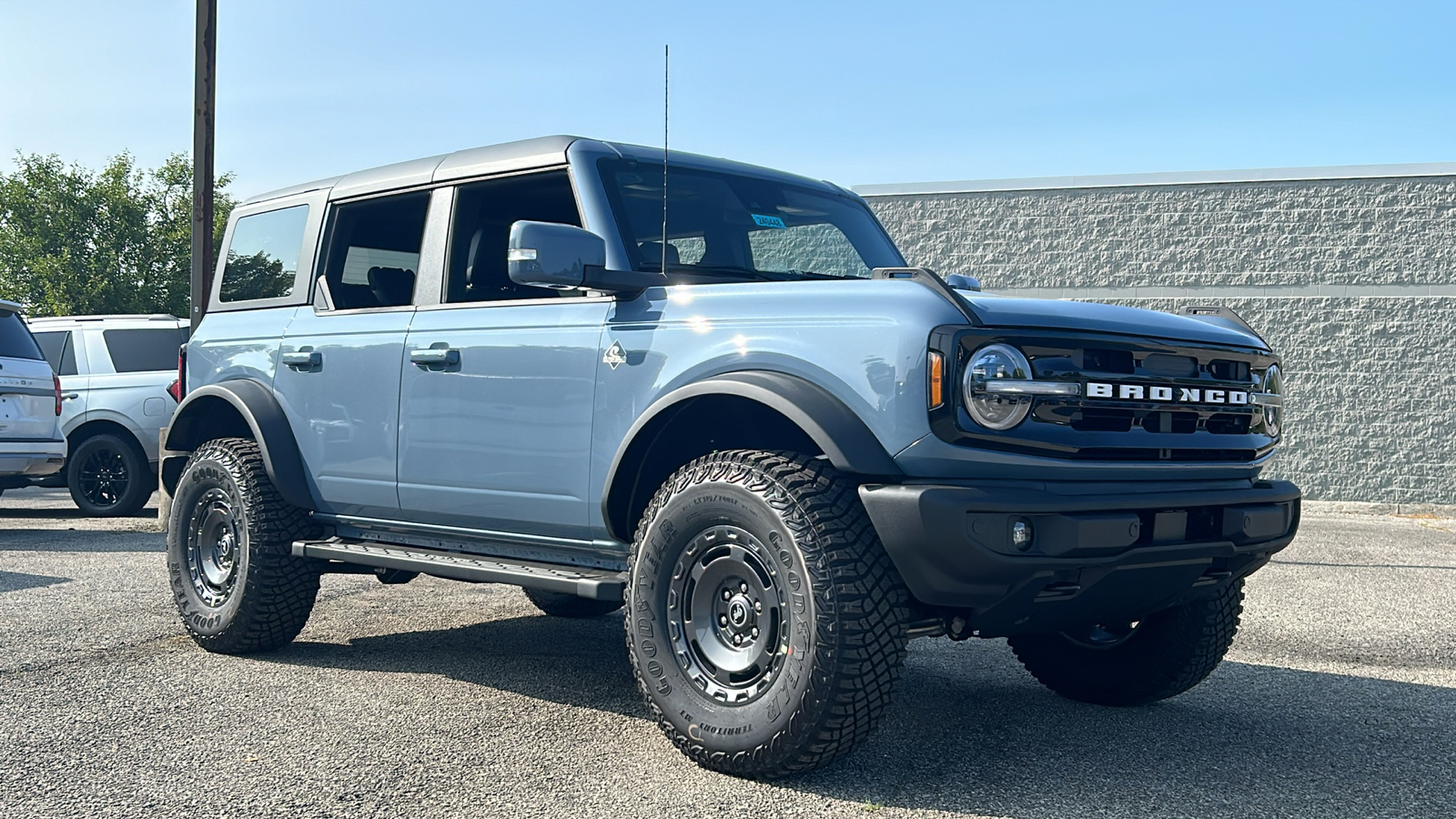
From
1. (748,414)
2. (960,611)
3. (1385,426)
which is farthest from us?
(1385,426)

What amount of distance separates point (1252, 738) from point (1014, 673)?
1299 mm

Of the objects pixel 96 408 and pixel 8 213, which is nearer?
pixel 96 408

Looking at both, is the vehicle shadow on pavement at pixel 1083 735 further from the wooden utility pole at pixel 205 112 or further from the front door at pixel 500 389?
the wooden utility pole at pixel 205 112

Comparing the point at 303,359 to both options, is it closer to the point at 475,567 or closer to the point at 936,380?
the point at 475,567

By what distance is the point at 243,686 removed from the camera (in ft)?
16.5

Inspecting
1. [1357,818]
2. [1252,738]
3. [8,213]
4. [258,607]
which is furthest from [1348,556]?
[8,213]

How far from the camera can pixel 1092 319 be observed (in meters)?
3.76

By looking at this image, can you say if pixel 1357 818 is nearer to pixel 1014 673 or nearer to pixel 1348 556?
pixel 1014 673

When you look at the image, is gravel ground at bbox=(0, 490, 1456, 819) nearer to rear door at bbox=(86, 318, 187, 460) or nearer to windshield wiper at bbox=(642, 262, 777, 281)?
windshield wiper at bbox=(642, 262, 777, 281)

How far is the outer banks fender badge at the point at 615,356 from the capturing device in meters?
4.37

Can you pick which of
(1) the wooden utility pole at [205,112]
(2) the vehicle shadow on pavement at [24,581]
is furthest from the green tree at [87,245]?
(2) the vehicle shadow on pavement at [24,581]

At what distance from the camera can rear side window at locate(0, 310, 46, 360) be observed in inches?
414

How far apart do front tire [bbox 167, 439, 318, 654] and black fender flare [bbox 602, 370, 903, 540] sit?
239 cm

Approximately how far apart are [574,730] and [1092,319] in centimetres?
216
